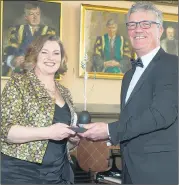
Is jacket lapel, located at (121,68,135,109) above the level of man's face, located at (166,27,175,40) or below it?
below

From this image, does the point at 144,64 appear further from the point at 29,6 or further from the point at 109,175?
the point at 29,6

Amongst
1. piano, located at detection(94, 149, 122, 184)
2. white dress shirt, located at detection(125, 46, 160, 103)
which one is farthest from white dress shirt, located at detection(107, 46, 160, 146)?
piano, located at detection(94, 149, 122, 184)

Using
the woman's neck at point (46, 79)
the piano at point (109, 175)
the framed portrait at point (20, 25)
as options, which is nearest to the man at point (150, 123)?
the woman's neck at point (46, 79)

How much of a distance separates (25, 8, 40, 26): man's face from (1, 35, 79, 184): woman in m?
1.67

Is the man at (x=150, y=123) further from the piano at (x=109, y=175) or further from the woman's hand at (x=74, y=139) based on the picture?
the piano at (x=109, y=175)

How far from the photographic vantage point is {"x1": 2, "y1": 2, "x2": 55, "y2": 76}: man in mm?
3885

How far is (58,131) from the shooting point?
2.17 meters

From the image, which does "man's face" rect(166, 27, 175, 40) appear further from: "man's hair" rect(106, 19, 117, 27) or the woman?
the woman

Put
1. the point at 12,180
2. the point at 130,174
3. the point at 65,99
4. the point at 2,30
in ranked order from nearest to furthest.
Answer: the point at 130,174 < the point at 12,180 < the point at 65,99 < the point at 2,30

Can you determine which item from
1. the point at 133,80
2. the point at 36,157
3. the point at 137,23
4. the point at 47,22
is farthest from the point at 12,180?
the point at 47,22

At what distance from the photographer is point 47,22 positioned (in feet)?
13.3

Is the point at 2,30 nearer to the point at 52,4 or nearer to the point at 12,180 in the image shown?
the point at 52,4

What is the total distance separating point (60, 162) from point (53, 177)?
0.09m

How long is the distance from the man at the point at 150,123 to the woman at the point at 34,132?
37 cm
